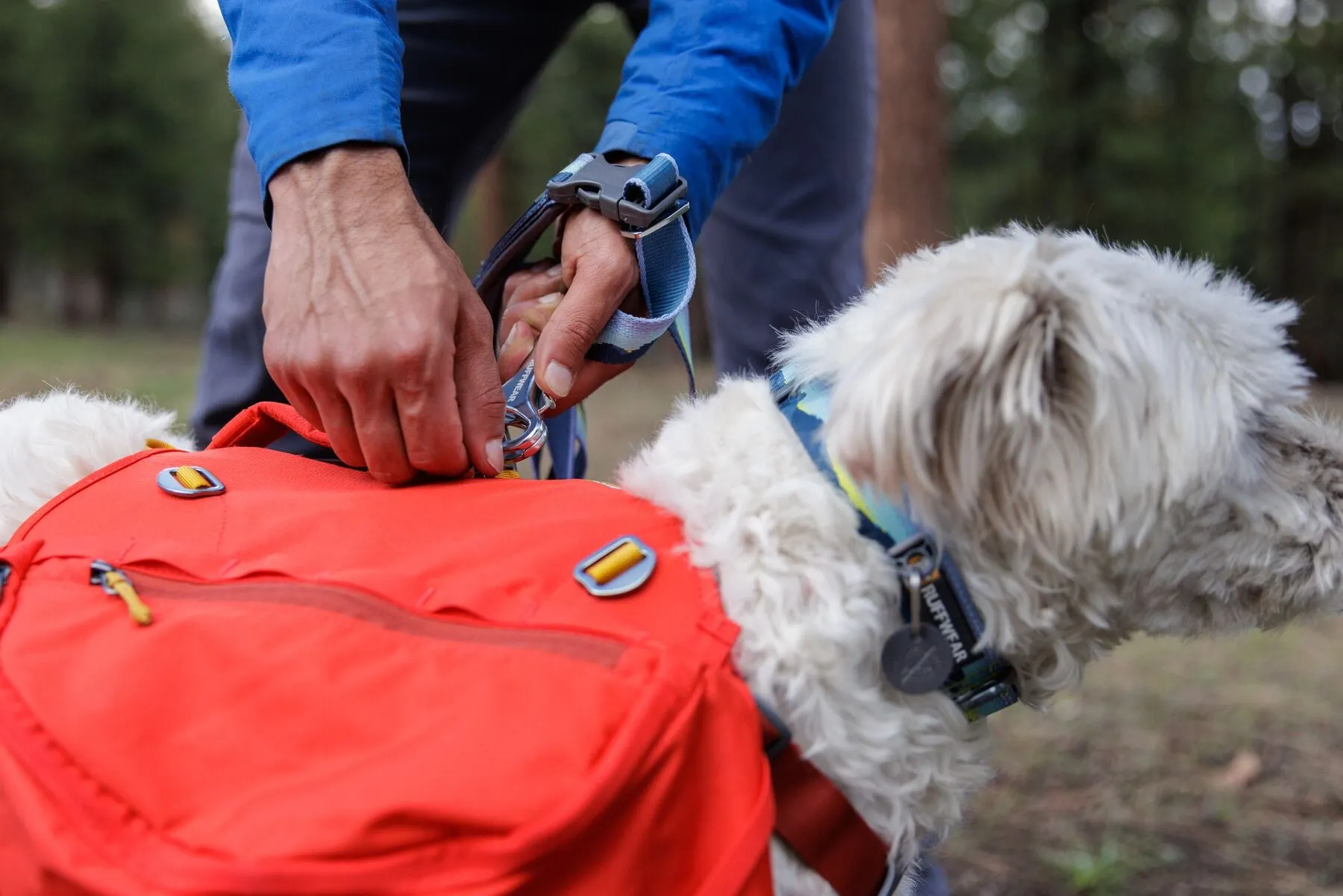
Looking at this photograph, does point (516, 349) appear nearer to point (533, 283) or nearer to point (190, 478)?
point (533, 283)

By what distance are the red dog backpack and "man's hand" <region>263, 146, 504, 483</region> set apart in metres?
0.11

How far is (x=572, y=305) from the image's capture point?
1596 mm

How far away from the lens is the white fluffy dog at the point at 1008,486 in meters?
1.21

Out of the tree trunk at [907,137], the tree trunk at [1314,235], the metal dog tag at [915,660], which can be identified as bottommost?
the tree trunk at [1314,235]

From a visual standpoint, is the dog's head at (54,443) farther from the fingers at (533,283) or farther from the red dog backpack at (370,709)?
the fingers at (533,283)

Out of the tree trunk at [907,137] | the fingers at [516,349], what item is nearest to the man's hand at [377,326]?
the fingers at [516,349]

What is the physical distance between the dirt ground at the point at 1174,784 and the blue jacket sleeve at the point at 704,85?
621 millimetres

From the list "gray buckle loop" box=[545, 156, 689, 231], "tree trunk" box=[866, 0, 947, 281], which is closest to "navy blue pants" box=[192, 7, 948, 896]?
"gray buckle loop" box=[545, 156, 689, 231]

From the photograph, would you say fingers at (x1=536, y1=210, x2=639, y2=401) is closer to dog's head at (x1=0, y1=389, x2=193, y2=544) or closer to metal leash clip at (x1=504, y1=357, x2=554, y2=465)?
metal leash clip at (x1=504, y1=357, x2=554, y2=465)

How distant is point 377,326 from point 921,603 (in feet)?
2.45

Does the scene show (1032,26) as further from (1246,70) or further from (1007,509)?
(1007,509)

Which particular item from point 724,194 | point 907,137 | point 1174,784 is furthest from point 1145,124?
point 724,194

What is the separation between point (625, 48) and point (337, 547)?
18.4 metres

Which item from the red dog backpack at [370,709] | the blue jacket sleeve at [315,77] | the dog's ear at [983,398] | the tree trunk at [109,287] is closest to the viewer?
the red dog backpack at [370,709]
